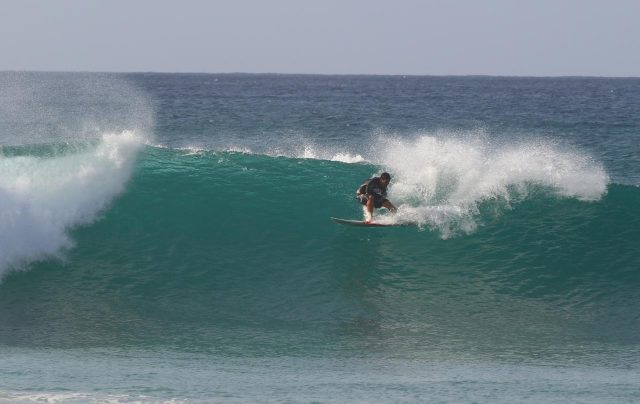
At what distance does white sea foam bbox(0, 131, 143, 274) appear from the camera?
1408cm

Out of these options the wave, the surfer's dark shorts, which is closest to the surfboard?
the wave

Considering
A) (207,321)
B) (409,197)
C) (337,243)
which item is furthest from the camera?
(409,197)

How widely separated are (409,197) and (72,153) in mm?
6427

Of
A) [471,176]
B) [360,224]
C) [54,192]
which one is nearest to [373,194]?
[360,224]

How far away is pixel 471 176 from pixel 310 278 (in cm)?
448

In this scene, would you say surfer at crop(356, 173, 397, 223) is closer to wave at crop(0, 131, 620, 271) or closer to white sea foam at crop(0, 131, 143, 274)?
wave at crop(0, 131, 620, 271)

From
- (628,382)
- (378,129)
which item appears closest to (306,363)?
(628,382)

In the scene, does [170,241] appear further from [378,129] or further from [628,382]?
[378,129]

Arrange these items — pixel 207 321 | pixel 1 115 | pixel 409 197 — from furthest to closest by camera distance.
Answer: pixel 1 115 < pixel 409 197 < pixel 207 321

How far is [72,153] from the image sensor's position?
17.4 m

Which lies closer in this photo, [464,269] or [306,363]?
[306,363]

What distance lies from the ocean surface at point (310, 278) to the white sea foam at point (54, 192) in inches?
1.5

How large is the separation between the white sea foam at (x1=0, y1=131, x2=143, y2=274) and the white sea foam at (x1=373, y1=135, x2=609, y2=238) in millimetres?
5173

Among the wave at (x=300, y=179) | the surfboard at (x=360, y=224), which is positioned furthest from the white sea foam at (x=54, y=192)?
the surfboard at (x=360, y=224)
